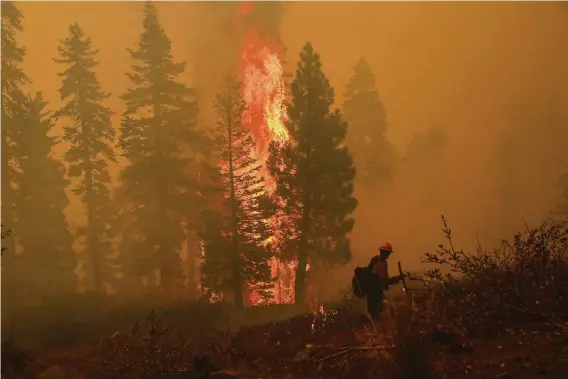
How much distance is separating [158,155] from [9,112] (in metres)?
9.48

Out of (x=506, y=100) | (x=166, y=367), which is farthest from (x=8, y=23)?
(x=506, y=100)

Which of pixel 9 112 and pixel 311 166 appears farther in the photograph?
pixel 9 112

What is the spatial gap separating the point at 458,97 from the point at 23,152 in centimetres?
7785

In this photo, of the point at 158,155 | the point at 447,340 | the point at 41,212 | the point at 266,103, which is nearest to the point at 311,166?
the point at 158,155

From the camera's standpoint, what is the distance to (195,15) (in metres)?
72.2

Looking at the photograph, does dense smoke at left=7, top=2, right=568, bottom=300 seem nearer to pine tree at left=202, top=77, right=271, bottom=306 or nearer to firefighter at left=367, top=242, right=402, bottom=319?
pine tree at left=202, top=77, right=271, bottom=306

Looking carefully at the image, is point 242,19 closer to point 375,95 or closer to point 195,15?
point 375,95

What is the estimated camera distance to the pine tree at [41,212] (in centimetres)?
3002

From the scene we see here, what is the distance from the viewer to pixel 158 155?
87.9 ft

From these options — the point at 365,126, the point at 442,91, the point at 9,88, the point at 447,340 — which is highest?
the point at 442,91

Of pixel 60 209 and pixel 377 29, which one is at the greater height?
pixel 377 29

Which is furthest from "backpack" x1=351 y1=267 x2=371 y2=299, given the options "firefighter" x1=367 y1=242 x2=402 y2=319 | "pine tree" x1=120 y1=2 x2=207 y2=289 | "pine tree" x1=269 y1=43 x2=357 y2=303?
"pine tree" x1=120 y1=2 x2=207 y2=289

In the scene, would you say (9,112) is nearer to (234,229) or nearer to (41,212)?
(41,212)

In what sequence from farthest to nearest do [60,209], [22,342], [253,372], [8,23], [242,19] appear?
[242,19] < [60,209] < [8,23] < [22,342] < [253,372]
